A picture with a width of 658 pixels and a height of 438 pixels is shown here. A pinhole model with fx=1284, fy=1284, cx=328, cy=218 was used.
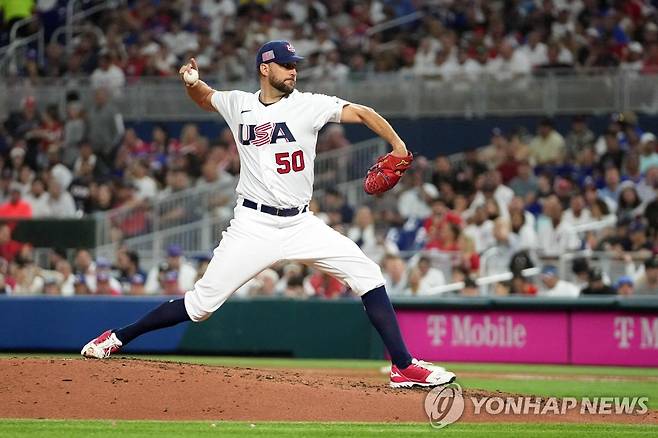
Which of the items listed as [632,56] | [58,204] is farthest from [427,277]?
[58,204]

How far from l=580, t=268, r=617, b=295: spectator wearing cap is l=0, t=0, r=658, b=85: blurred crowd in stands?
15.7 feet

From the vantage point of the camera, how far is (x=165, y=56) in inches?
826

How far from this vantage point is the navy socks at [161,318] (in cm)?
826

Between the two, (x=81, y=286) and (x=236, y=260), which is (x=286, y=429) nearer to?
(x=236, y=260)

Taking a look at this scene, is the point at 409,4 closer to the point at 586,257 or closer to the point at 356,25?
the point at 356,25

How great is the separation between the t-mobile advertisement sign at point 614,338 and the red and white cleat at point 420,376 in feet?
20.4

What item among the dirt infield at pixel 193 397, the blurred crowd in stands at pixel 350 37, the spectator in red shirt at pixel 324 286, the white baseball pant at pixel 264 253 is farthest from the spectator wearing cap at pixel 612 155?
the white baseball pant at pixel 264 253

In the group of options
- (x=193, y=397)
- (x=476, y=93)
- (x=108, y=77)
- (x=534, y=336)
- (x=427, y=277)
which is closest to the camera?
(x=193, y=397)

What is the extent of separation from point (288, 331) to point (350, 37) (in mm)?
7279

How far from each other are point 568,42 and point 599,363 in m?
6.50

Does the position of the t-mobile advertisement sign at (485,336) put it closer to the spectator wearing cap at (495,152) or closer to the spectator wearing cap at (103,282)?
the spectator wearing cap at (103,282)

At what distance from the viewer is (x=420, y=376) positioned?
8148mm

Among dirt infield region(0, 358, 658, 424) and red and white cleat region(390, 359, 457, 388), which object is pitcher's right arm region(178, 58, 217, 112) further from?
red and white cleat region(390, 359, 457, 388)

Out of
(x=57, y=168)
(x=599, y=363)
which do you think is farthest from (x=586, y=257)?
(x=57, y=168)
